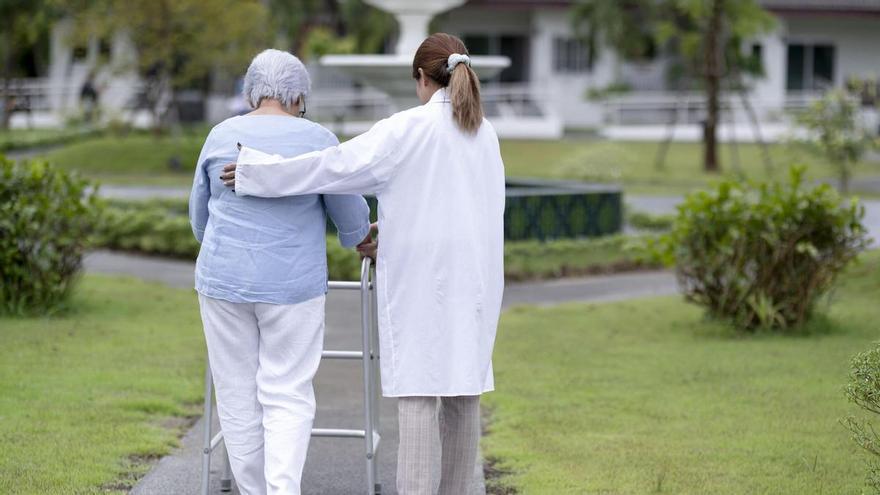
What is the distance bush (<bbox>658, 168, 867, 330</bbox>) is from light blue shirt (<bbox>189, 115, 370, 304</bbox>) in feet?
17.3

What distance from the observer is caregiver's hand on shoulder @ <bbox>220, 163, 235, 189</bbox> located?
4.82 meters

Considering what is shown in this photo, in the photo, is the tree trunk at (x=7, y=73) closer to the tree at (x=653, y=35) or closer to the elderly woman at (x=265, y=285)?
the tree at (x=653, y=35)

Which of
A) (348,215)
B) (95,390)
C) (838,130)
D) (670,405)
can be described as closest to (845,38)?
(838,130)

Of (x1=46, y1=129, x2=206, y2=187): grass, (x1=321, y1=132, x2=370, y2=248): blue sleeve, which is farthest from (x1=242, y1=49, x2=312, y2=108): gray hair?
(x1=46, y1=129, x2=206, y2=187): grass

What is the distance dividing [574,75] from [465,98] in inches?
1378

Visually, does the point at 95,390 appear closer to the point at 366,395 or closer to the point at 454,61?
the point at 366,395

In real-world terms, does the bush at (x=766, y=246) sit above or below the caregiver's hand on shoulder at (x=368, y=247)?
below

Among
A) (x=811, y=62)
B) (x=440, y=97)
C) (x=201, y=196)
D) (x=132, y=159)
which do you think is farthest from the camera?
(x=811, y=62)

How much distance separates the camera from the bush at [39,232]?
9.67m

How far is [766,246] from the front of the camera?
31.6ft

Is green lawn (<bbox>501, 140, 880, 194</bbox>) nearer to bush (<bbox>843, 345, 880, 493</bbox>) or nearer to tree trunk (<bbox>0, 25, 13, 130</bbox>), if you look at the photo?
tree trunk (<bbox>0, 25, 13, 130</bbox>)

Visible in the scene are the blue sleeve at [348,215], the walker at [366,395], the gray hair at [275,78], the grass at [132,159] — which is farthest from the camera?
the grass at [132,159]

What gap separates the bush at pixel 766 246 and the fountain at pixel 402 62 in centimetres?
564

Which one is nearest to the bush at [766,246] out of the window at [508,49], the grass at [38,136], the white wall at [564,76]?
the grass at [38,136]
